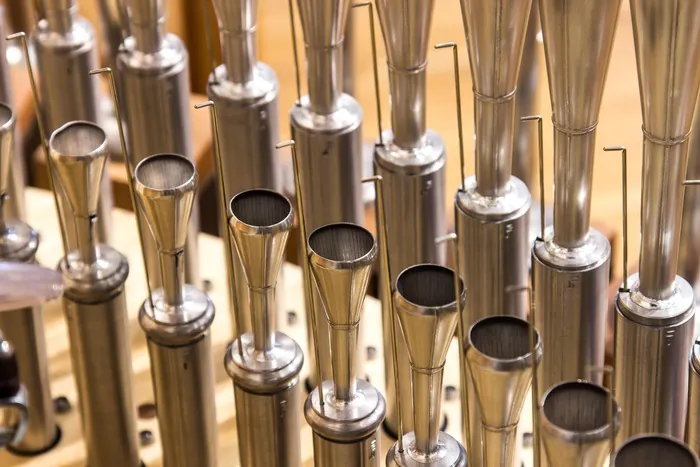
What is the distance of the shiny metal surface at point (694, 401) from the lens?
514 millimetres

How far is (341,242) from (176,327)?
4.2 inches

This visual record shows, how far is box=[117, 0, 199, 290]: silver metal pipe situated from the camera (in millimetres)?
659

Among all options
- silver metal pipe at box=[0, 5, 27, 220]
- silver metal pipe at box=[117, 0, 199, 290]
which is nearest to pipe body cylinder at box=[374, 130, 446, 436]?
silver metal pipe at box=[117, 0, 199, 290]

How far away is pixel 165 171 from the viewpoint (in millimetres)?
570

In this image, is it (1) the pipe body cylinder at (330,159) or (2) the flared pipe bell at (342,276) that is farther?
(1) the pipe body cylinder at (330,159)

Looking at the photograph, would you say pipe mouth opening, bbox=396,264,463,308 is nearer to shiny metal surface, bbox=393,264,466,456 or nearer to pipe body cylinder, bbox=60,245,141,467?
shiny metal surface, bbox=393,264,466,456

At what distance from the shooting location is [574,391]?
1.51 ft

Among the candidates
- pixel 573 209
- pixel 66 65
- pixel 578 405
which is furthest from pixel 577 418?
pixel 66 65

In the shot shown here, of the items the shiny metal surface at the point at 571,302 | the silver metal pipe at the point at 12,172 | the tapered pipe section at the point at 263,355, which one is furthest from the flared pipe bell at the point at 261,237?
the silver metal pipe at the point at 12,172

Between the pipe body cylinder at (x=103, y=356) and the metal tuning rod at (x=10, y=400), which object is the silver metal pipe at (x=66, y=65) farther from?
the metal tuning rod at (x=10, y=400)

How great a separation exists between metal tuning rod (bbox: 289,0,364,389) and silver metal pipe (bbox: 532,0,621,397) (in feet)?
0.35

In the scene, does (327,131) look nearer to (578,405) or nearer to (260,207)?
(260,207)

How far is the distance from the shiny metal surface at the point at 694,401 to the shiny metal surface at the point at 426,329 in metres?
0.09

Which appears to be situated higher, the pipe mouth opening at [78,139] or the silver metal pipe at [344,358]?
the pipe mouth opening at [78,139]
